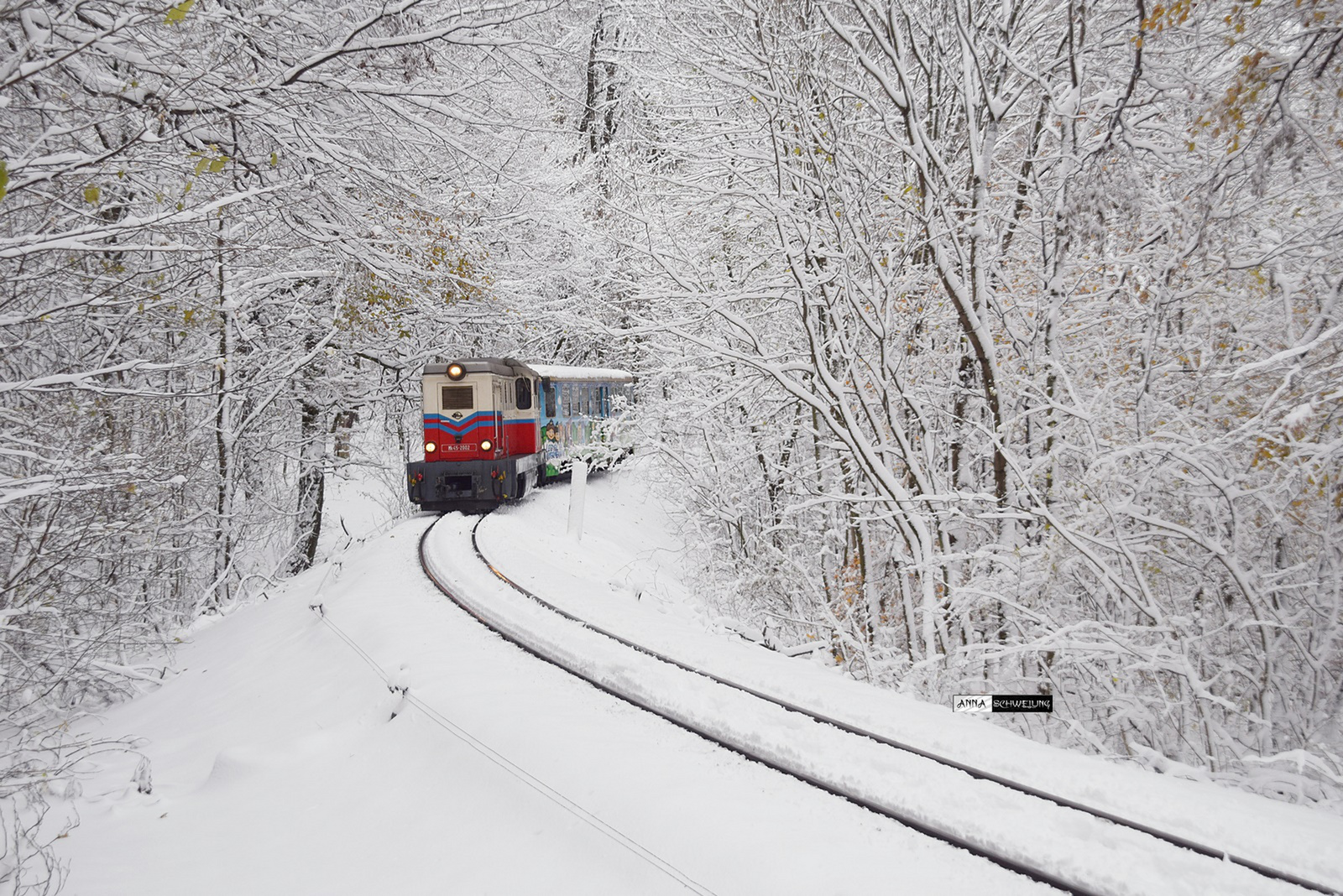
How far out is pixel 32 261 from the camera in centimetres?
576

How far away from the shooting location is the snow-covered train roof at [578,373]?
61.8ft

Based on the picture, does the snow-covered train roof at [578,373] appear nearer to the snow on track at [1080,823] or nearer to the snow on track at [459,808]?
the snow on track at [459,808]

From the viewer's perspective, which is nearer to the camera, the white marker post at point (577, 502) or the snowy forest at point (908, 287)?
the snowy forest at point (908, 287)

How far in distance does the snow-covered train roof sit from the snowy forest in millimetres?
8861

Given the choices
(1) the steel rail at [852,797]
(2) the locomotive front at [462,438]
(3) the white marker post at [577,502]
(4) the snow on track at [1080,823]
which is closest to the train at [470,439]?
(2) the locomotive front at [462,438]

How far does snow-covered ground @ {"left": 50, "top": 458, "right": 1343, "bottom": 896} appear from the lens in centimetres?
286

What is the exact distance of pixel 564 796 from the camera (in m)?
3.49

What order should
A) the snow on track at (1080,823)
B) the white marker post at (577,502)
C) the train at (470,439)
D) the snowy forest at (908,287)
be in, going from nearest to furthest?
the snow on track at (1080,823)
the snowy forest at (908,287)
the white marker post at (577,502)
the train at (470,439)

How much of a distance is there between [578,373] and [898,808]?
17689mm

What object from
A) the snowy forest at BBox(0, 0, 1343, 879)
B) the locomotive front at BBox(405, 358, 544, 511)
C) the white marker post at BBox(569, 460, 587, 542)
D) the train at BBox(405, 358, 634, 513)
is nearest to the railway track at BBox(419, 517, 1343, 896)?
the snowy forest at BBox(0, 0, 1343, 879)

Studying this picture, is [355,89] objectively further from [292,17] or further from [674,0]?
[674,0]

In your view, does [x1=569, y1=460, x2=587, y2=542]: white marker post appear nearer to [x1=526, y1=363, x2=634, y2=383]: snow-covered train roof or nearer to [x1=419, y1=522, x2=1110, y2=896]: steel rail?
[x1=526, y1=363, x2=634, y2=383]: snow-covered train roof

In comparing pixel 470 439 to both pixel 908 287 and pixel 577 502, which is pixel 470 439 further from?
pixel 908 287

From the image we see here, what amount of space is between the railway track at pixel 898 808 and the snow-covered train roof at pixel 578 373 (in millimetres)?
13535
